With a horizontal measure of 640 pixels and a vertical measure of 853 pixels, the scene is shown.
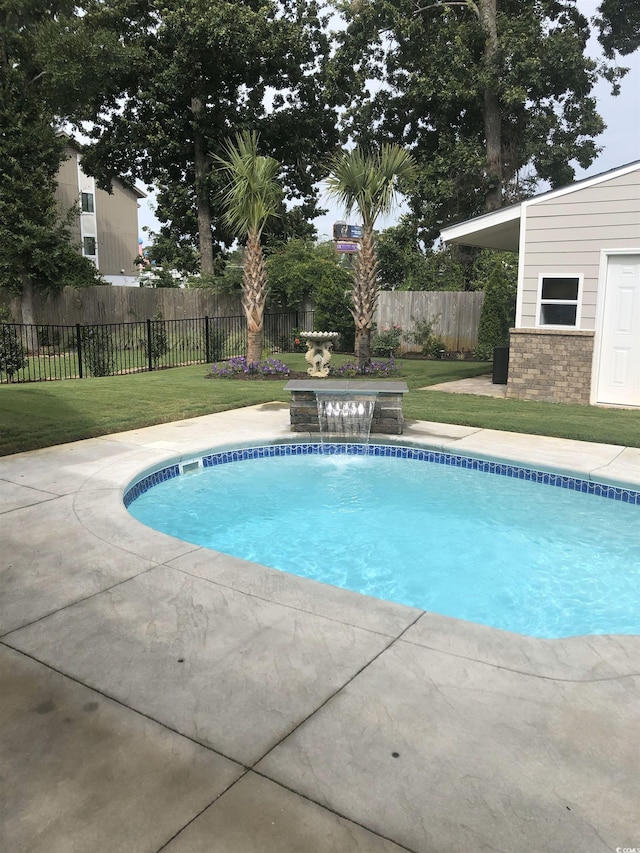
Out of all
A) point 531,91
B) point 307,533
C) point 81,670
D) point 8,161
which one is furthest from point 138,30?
point 81,670

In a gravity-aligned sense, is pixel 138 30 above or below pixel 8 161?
above

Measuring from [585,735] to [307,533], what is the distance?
141 inches

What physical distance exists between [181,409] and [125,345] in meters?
9.99

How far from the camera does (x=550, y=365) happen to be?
1078 cm

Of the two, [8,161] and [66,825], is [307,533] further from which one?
[8,161]

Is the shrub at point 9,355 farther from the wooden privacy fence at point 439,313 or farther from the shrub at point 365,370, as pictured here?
the wooden privacy fence at point 439,313

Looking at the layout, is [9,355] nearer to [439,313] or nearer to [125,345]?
[125,345]

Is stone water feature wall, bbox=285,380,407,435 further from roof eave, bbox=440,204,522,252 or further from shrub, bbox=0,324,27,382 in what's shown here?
shrub, bbox=0,324,27,382

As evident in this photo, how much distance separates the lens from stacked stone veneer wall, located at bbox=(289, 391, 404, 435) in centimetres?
844

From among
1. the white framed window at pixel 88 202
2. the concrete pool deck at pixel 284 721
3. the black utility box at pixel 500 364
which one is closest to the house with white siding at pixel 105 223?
the white framed window at pixel 88 202

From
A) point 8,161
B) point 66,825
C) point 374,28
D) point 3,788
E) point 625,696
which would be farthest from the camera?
point 374,28

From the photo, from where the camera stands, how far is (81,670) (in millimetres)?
2916

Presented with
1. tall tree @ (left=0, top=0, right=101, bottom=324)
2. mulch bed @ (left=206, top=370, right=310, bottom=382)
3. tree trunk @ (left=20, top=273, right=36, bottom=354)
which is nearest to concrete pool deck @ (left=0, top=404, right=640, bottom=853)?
mulch bed @ (left=206, top=370, right=310, bottom=382)

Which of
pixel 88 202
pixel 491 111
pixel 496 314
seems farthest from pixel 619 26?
pixel 88 202
